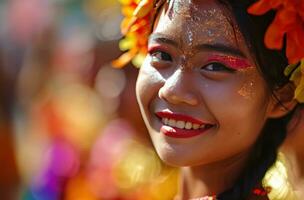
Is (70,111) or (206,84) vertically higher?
(206,84)

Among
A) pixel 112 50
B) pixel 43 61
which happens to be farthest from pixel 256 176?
pixel 43 61

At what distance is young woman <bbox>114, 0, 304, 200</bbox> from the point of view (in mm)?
1983

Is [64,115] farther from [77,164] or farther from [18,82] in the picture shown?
[18,82]

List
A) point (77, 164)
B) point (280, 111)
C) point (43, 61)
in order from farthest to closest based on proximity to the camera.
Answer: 1. point (43, 61)
2. point (77, 164)
3. point (280, 111)

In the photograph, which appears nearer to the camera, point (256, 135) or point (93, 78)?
point (256, 135)

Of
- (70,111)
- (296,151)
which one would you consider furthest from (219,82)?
(70,111)

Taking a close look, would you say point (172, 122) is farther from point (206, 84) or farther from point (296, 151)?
point (296, 151)

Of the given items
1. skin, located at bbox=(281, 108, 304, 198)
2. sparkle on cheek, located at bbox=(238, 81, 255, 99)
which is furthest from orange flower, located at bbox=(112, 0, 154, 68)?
skin, located at bbox=(281, 108, 304, 198)

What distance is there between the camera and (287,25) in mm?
1926

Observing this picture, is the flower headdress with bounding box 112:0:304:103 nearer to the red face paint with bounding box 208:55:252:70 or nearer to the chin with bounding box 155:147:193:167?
the red face paint with bounding box 208:55:252:70

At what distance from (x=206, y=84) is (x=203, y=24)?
149 millimetres

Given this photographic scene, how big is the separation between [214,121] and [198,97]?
0.24 ft

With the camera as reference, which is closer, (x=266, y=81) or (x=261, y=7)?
(x=261, y=7)

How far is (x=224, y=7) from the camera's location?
1998 millimetres
